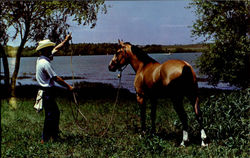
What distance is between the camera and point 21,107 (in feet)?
41.1

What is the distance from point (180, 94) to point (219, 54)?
11223mm

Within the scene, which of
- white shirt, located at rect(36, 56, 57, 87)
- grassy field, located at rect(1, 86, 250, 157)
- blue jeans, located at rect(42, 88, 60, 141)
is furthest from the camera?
blue jeans, located at rect(42, 88, 60, 141)

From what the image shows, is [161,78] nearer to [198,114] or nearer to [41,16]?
[198,114]

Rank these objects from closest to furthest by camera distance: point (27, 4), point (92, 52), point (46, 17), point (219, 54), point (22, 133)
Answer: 1. point (22, 133)
2. point (92, 52)
3. point (27, 4)
4. point (46, 17)
5. point (219, 54)

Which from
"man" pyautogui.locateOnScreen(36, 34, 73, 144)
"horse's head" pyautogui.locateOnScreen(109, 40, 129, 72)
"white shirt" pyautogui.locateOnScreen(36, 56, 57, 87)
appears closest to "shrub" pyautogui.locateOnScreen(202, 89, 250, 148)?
"horse's head" pyautogui.locateOnScreen(109, 40, 129, 72)

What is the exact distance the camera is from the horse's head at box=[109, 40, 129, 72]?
816 centimetres

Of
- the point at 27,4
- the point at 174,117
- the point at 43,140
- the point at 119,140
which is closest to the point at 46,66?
the point at 43,140

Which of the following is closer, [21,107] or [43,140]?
[43,140]

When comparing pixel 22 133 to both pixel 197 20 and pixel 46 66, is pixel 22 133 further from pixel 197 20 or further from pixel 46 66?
pixel 197 20

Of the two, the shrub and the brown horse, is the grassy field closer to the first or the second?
the shrub

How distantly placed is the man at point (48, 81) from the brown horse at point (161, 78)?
1782 mm

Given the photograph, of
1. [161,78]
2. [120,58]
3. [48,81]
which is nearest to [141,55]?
[120,58]

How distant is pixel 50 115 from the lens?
279 inches

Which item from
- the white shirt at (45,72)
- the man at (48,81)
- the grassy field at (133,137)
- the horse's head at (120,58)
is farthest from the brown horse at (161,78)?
the white shirt at (45,72)
